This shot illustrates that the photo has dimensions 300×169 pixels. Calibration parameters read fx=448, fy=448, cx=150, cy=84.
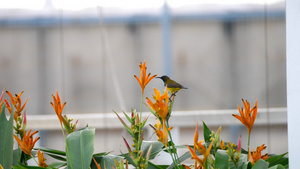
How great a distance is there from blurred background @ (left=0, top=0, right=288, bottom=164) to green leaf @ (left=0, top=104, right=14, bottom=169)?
6.55 ft

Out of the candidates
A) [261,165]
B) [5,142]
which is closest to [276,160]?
[261,165]

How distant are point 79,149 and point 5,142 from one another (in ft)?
0.29

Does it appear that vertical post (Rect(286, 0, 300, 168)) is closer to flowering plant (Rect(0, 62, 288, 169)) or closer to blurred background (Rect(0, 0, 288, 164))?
flowering plant (Rect(0, 62, 288, 169))

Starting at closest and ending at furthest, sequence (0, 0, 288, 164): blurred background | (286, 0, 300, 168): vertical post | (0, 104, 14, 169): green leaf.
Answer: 1. (286, 0, 300, 168): vertical post
2. (0, 104, 14, 169): green leaf
3. (0, 0, 288, 164): blurred background

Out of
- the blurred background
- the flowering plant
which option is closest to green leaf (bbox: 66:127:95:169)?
the flowering plant

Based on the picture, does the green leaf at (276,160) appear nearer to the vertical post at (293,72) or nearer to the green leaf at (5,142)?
the vertical post at (293,72)

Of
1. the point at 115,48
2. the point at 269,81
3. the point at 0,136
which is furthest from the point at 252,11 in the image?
the point at 0,136

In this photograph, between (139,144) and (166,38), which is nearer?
(139,144)

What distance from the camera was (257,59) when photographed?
2570 mm

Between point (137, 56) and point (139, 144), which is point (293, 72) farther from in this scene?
point (137, 56)

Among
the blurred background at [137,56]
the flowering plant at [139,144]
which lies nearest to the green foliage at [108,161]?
the flowering plant at [139,144]

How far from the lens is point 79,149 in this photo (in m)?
0.46

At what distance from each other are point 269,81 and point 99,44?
1001 millimetres

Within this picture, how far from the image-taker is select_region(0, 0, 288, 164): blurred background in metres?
2.51
